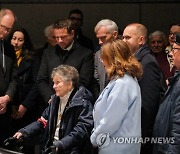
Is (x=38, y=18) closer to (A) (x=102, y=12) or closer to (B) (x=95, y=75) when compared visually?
(A) (x=102, y=12)

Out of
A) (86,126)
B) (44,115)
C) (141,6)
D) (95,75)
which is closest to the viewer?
(86,126)

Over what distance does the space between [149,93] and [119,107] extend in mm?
574

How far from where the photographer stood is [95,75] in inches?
201

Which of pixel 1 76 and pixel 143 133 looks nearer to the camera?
pixel 143 133

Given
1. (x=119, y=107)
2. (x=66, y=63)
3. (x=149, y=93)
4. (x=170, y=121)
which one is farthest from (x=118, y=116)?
(x=66, y=63)

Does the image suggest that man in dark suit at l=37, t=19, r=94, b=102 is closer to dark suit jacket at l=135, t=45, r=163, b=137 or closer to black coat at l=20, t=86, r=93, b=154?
black coat at l=20, t=86, r=93, b=154

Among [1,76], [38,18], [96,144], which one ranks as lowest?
[96,144]

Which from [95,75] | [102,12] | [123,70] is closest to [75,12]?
[102,12]

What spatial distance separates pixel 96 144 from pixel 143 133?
54 cm

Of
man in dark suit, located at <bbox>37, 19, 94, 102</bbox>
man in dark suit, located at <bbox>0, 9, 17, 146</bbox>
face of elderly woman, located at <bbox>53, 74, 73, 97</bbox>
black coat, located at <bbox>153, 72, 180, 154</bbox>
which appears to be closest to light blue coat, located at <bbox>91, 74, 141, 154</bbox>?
black coat, located at <bbox>153, 72, 180, 154</bbox>

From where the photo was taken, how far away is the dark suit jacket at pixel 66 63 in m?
4.96

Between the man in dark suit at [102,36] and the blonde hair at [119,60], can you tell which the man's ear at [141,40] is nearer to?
the man in dark suit at [102,36]

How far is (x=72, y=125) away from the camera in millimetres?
4195

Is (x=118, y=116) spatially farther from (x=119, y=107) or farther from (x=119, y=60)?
(x=119, y=60)
